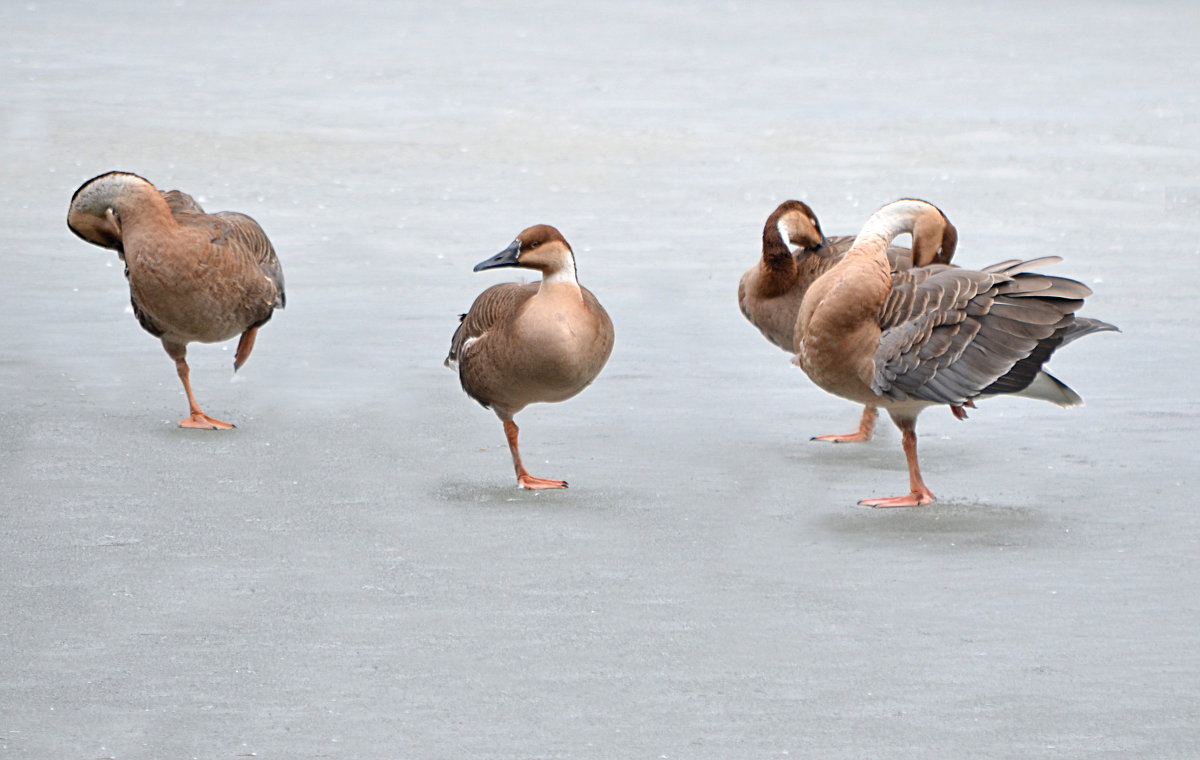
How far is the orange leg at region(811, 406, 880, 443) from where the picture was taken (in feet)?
22.2

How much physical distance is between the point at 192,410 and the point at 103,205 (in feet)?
3.03

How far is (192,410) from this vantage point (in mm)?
6809

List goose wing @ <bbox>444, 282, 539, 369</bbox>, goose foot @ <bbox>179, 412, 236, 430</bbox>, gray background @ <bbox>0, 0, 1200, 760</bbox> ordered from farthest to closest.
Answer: goose foot @ <bbox>179, 412, 236, 430</bbox> < goose wing @ <bbox>444, 282, 539, 369</bbox> < gray background @ <bbox>0, 0, 1200, 760</bbox>

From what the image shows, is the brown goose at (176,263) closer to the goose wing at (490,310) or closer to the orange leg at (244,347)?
the orange leg at (244,347)

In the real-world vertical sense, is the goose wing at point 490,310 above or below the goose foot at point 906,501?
above

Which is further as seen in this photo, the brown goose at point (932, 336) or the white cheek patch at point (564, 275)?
the white cheek patch at point (564, 275)

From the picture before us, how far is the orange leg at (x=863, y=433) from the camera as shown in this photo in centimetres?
676

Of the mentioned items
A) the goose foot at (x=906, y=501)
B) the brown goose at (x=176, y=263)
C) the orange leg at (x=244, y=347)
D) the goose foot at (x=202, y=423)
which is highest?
the brown goose at (x=176, y=263)

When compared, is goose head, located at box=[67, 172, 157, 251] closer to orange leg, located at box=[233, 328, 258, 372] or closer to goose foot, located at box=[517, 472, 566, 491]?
orange leg, located at box=[233, 328, 258, 372]

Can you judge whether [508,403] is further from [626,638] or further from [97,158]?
[97,158]

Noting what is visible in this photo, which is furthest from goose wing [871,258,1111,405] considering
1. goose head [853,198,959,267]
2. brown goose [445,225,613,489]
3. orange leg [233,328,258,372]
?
orange leg [233,328,258,372]

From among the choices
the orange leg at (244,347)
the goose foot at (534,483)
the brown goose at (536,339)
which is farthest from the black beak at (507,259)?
the orange leg at (244,347)

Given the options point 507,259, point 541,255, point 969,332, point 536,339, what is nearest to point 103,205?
point 507,259

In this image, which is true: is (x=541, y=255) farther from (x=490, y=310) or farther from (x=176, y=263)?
(x=176, y=263)
